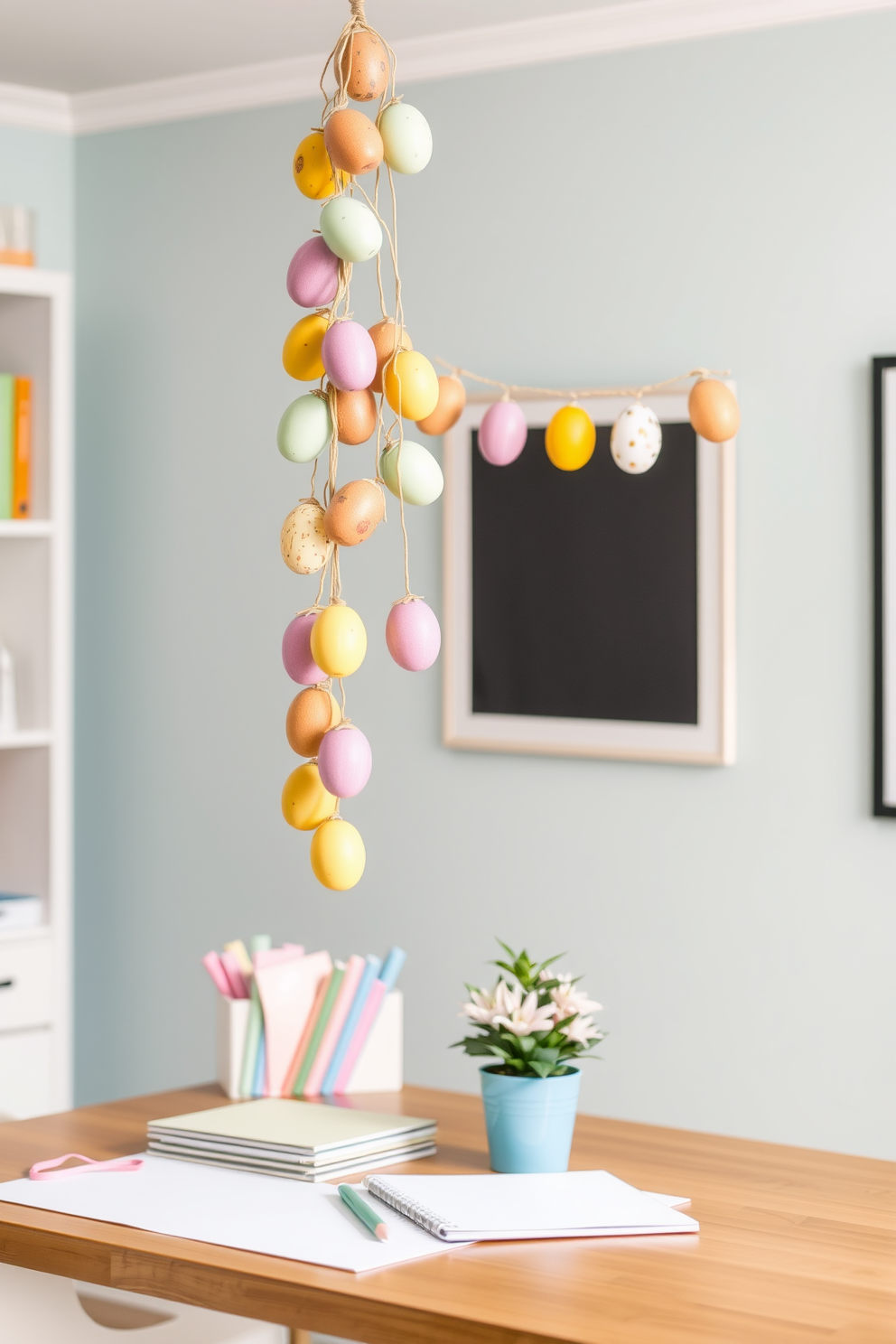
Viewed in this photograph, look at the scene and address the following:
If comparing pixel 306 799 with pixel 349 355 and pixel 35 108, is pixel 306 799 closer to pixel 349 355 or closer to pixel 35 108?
pixel 349 355

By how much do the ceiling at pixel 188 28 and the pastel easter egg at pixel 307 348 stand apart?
1.56 meters

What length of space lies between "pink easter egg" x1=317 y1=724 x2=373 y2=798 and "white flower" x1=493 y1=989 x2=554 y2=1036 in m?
0.42

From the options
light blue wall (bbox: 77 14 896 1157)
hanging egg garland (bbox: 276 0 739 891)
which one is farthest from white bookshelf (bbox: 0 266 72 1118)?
hanging egg garland (bbox: 276 0 739 891)

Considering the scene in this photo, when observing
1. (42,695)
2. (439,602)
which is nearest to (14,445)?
(42,695)

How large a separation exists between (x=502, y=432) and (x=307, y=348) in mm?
483

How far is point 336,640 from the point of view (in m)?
1.51

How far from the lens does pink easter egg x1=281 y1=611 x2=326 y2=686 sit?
1.62 metres

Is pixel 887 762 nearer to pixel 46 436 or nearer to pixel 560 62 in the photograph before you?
pixel 560 62

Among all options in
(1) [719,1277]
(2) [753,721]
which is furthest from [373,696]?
(1) [719,1277]

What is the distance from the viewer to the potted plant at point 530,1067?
1.82m

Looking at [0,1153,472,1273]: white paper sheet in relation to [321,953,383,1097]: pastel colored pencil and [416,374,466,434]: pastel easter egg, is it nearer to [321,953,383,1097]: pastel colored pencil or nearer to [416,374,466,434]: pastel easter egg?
[321,953,383,1097]: pastel colored pencil

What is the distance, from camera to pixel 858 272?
2773mm

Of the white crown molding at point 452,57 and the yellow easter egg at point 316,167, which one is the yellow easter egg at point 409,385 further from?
the white crown molding at point 452,57

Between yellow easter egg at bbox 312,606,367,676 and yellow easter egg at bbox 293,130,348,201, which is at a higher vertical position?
yellow easter egg at bbox 293,130,348,201
